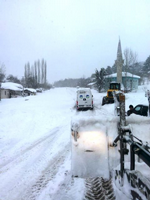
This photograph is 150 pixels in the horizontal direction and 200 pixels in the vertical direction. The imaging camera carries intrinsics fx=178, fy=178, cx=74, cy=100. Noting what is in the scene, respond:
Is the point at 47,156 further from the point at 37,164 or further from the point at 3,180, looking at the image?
the point at 3,180

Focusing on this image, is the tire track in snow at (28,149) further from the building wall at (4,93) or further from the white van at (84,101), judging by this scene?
the building wall at (4,93)

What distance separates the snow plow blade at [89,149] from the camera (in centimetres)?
305

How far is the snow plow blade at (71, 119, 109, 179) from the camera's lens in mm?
3055

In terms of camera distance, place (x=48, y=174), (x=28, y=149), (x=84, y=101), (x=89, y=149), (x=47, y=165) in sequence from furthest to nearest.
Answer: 1. (x=84, y=101)
2. (x=28, y=149)
3. (x=47, y=165)
4. (x=48, y=174)
5. (x=89, y=149)

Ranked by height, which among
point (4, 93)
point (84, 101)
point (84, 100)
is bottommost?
point (84, 101)

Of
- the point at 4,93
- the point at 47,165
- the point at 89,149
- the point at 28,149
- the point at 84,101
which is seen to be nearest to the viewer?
the point at 89,149

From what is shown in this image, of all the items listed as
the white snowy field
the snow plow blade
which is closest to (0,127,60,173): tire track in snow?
the white snowy field

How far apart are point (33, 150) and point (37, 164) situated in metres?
1.34

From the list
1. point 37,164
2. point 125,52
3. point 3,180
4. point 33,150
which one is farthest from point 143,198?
point 125,52

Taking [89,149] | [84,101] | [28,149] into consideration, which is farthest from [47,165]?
[84,101]

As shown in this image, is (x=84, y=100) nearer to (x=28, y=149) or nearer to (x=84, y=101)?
(x=84, y=101)

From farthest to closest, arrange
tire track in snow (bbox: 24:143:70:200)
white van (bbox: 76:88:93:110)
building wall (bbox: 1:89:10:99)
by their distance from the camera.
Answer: building wall (bbox: 1:89:10:99) < white van (bbox: 76:88:93:110) < tire track in snow (bbox: 24:143:70:200)

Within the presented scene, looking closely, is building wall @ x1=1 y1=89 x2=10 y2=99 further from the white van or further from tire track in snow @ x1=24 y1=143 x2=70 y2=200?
tire track in snow @ x1=24 y1=143 x2=70 y2=200

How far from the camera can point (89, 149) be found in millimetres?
3096
